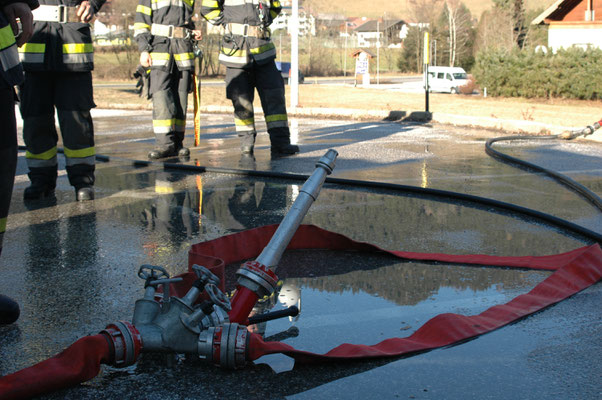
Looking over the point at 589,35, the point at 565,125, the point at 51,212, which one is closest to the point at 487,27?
the point at 589,35

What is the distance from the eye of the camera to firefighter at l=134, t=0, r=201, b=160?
27.7 ft

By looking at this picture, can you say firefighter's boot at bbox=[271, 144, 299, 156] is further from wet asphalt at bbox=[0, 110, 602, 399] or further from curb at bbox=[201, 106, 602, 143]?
curb at bbox=[201, 106, 602, 143]

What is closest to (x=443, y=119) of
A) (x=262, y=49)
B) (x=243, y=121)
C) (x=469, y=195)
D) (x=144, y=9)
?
(x=243, y=121)

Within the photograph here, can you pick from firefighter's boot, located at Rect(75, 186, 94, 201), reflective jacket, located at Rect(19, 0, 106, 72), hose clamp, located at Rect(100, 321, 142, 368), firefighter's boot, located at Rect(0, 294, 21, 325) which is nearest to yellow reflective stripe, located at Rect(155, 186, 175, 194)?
firefighter's boot, located at Rect(75, 186, 94, 201)

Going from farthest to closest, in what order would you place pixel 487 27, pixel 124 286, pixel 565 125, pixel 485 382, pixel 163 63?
pixel 487 27 → pixel 565 125 → pixel 163 63 → pixel 124 286 → pixel 485 382

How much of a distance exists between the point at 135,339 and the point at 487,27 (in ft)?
169

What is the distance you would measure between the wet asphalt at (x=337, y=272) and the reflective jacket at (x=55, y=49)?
3.65 feet

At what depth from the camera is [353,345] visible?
2.86 meters

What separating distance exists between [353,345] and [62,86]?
12.8 feet

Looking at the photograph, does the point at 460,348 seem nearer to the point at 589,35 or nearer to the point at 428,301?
the point at 428,301

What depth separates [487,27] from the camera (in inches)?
2004

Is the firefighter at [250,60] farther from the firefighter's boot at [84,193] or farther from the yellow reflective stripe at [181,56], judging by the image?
the firefighter's boot at [84,193]

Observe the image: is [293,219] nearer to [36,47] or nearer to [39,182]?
[36,47]

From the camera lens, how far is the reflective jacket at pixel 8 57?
10.6ft
